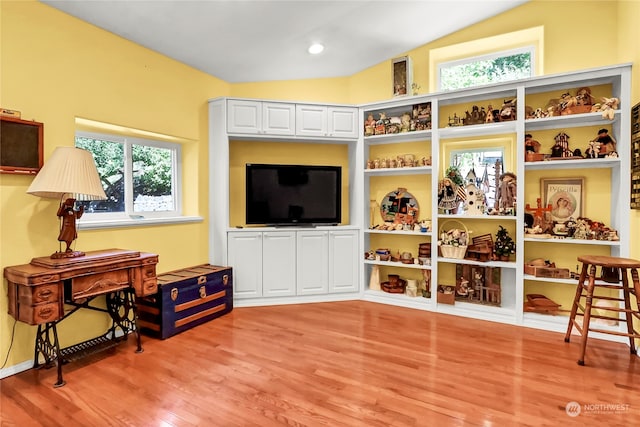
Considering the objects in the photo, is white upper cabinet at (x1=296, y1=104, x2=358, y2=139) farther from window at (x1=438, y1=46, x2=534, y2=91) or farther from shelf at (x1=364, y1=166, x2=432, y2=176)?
window at (x1=438, y1=46, x2=534, y2=91)

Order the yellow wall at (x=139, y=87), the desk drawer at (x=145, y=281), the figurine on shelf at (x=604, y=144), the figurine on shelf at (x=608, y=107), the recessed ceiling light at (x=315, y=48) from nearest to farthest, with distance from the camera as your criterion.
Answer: the yellow wall at (x=139, y=87) < the desk drawer at (x=145, y=281) < the figurine on shelf at (x=608, y=107) < the figurine on shelf at (x=604, y=144) < the recessed ceiling light at (x=315, y=48)

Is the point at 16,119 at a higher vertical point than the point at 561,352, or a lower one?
higher

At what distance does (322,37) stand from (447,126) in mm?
1615

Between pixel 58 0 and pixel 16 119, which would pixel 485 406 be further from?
pixel 58 0

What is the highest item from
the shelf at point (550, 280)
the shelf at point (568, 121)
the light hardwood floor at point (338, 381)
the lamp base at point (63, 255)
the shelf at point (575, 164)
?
the shelf at point (568, 121)

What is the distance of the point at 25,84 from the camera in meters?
2.32

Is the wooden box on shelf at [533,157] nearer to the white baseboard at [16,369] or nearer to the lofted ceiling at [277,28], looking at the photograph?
the lofted ceiling at [277,28]

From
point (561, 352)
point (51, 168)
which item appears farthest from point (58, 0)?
point (561, 352)

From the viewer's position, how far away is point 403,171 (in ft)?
12.9

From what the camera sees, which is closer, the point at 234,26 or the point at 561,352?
the point at 561,352

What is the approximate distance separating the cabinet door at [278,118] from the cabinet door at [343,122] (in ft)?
1.52

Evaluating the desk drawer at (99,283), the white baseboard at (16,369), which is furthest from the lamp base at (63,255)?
the white baseboard at (16,369)

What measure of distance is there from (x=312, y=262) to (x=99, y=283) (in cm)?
214

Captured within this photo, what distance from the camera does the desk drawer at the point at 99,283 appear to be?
2.25 metres
